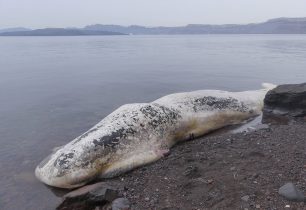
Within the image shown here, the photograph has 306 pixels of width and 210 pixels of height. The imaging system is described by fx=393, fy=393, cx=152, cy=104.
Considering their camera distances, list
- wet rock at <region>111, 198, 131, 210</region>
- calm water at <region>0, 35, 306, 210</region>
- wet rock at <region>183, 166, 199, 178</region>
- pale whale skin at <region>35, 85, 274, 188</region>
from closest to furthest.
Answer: wet rock at <region>111, 198, 131, 210</region>, wet rock at <region>183, 166, 199, 178</region>, pale whale skin at <region>35, 85, 274, 188</region>, calm water at <region>0, 35, 306, 210</region>

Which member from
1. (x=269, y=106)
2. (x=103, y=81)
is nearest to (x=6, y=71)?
(x=103, y=81)

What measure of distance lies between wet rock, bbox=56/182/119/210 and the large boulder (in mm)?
6087

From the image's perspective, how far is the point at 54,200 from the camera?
714 centimetres

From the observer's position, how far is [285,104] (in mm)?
11703

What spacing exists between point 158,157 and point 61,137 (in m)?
3.36

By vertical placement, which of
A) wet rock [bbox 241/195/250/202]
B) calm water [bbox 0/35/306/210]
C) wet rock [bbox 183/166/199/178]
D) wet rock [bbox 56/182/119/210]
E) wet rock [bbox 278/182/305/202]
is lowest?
calm water [bbox 0/35/306/210]

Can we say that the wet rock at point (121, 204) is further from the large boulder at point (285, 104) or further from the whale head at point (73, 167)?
the large boulder at point (285, 104)

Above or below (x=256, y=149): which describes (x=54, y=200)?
below

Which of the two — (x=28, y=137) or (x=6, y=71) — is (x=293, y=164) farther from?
(x=6, y=71)

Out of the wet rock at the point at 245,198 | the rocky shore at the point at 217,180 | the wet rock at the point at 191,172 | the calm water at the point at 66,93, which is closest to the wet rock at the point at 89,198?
the rocky shore at the point at 217,180

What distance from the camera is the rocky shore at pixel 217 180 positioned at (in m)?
5.87

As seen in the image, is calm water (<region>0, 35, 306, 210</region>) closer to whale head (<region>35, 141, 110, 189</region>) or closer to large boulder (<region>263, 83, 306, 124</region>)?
whale head (<region>35, 141, 110, 189</region>)

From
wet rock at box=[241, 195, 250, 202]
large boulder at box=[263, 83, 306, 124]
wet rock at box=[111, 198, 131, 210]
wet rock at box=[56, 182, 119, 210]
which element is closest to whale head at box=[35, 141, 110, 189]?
wet rock at box=[56, 182, 119, 210]

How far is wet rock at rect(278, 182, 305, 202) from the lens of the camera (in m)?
5.57
